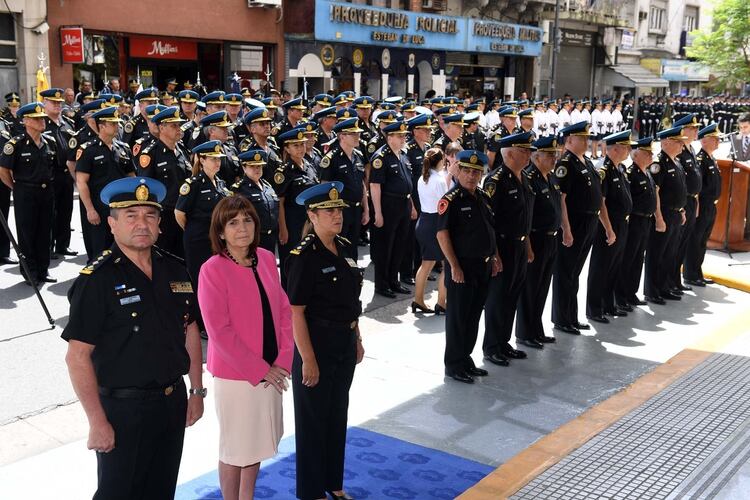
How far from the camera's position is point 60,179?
10.4 metres

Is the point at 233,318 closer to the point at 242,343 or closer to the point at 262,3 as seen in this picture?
the point at 242,343

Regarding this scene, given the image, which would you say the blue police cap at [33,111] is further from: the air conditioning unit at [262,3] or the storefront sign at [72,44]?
the air conditioning unit at [262,3]

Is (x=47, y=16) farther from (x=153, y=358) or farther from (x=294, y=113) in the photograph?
(x=153, y=358)

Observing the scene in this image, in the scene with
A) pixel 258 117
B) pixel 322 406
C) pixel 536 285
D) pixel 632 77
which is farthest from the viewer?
pixel 632 77

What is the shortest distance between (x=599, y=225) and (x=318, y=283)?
5091mm

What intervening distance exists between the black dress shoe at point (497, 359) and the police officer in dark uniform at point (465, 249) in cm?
55

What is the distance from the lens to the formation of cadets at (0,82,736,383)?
7.08 metres

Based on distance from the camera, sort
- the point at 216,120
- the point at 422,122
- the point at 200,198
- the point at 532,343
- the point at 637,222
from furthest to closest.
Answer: the point at 422,122 → the point at 637,222 → the point at 216,120 → the point at 532,343 → the point at 200,198

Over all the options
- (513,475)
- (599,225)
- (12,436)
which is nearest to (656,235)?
(599,225)

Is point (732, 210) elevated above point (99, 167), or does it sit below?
below

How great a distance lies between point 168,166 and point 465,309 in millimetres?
3476

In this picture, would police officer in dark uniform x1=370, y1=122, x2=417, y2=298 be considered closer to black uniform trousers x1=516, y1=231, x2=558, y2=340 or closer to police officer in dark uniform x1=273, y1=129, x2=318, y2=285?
police officer in dark uniform x1=273, y1=129, x2=318, y2=285

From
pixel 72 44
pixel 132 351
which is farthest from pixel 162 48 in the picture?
pixel 132 351

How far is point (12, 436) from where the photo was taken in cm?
559
